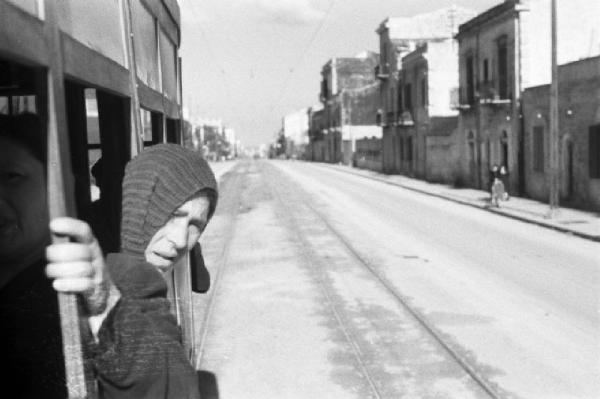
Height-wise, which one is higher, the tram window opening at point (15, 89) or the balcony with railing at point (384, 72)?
the balcony with railing at point (384, 72)

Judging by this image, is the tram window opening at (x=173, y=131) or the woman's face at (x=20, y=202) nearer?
the woman's face at (x=20, y=202)

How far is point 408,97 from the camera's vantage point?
1825 inches

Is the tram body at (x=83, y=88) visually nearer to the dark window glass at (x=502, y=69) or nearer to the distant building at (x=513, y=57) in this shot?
the distant building at (x=513, y=57)

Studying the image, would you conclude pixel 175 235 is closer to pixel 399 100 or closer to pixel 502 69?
pixel 502 69

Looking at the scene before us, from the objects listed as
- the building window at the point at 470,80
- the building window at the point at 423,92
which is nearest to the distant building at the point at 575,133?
the building window at the point at 470,80

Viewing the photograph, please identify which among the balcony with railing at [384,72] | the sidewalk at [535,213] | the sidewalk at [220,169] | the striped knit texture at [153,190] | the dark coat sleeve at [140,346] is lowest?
the sidewalk at [535,213]

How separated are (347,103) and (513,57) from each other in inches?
2044

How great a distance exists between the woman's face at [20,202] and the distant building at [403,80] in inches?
1674

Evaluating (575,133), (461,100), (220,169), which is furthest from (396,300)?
(220,169)

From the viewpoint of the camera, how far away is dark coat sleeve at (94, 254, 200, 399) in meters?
1.64

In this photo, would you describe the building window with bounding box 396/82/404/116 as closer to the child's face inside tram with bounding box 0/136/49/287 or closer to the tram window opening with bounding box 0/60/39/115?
the tram window opening with bounding box 0/60/39/115

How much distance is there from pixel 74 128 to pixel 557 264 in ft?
37.3

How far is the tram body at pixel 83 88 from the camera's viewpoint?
1.71 m

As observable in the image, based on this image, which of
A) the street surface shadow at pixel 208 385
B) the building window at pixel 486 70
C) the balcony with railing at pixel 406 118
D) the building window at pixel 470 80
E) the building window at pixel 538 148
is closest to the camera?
the street surface shadow at pixel 208 385
